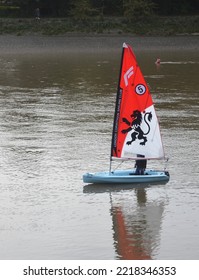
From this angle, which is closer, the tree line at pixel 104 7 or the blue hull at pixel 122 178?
the blue hull at pixel 122 178

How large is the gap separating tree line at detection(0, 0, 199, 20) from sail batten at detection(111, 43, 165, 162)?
6420 centimetres

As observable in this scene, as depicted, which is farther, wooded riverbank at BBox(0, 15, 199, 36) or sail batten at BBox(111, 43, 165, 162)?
wooded riverbank at BBox(0, 15, 199, 36)

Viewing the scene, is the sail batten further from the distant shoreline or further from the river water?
the distant shoreline

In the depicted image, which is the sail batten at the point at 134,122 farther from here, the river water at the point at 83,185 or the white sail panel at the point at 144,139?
the river water at the point at 83,185

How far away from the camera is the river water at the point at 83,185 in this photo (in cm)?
2103

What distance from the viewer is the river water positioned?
21.0 metres

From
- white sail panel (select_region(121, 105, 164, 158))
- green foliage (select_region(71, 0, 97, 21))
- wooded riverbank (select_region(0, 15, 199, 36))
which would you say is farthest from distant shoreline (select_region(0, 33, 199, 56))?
white sail panel (select_region(121, 105, 164, 158))

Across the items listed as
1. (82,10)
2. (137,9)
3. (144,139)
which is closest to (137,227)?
(144,139)

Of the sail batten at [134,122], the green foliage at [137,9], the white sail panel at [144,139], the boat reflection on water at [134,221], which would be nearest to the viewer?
the boat reflection on water at [134,221]

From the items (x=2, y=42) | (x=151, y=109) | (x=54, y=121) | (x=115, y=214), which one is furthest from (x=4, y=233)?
(x=2, y=42)

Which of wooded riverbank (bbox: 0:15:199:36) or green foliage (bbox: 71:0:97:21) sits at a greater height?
green foliage (bbox: 71:0:97:21)

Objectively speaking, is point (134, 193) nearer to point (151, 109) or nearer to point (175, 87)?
point (151, 109)

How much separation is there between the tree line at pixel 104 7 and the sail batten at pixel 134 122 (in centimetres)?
6420

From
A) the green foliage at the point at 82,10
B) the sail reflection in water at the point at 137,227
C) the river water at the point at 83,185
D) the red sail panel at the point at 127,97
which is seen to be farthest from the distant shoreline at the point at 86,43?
the sail reflection in water at the point at 137,227
